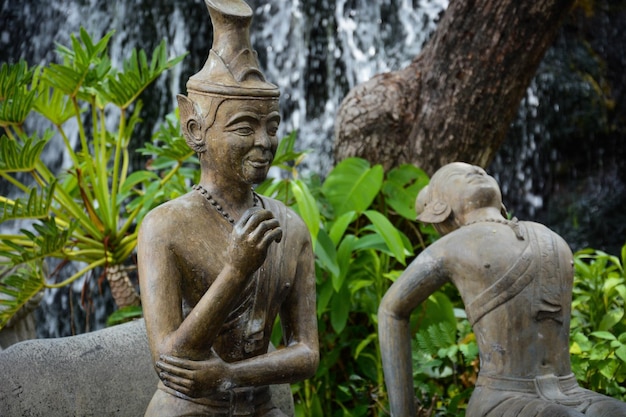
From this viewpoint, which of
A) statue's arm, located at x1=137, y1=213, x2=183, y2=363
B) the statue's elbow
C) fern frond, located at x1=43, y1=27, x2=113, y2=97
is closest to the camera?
statue's arm, located at x1=137, y1=213, x2=183, y2=363

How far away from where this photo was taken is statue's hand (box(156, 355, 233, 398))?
9.05ft

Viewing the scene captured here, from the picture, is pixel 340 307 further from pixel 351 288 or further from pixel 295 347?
pixel 295 347

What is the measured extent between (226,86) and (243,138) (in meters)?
0.16

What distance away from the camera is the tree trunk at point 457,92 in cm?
568

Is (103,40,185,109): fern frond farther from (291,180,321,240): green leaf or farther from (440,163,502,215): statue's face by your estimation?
(440,163,502,215): statue's face

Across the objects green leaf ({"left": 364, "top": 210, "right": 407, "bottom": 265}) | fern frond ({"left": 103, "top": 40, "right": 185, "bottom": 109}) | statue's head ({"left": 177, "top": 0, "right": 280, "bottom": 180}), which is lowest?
green leaf ({"left": 364, "top": 210, "right": 407, "bottom": 265})

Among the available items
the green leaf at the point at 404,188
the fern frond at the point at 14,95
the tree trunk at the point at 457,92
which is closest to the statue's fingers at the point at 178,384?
the fern frond at the point at 14,95

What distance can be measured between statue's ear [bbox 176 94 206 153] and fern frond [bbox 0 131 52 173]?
1606 millimetres

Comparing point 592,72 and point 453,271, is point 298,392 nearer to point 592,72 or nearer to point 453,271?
point 453,271

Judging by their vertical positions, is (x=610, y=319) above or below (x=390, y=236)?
below

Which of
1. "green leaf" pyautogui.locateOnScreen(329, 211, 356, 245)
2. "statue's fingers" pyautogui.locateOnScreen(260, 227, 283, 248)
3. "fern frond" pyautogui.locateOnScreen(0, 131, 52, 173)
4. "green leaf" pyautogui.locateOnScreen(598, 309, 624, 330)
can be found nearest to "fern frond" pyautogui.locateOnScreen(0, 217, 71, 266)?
"fern frond" pyautogui.locateOnScreen(0, 131, 52, 173)

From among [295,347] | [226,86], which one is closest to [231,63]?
[226,86]

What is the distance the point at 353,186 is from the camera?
5.38 meters

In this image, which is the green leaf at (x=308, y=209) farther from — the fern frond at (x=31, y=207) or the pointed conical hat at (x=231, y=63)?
the pointed conical hat at (x=231, y=63)
